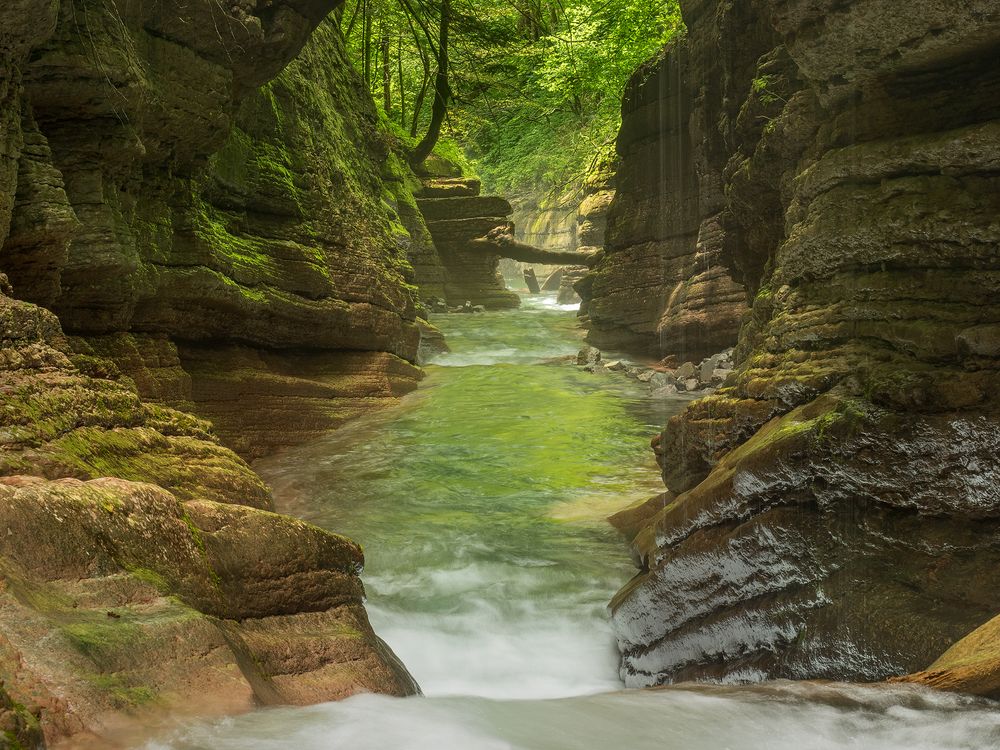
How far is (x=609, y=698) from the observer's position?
4.40m

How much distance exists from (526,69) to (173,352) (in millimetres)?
18908

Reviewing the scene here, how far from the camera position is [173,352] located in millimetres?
9211

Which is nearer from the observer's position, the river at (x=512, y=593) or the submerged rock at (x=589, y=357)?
the river at (x=512, y=593)

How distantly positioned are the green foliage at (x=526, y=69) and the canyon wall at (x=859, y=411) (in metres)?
10.0

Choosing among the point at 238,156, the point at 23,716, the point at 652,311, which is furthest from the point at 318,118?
the point at 23,716

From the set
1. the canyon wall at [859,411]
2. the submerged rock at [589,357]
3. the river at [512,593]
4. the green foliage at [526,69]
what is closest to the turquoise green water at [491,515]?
the river at [512,593]

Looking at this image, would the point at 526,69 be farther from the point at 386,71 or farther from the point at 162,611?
the point at 162,611

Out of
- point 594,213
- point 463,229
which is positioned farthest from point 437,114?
point 594,213

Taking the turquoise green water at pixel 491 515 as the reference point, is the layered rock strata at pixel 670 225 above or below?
above

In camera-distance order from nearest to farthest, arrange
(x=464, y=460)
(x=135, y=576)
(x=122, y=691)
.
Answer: (x=122, y=691), (x=135, y=576), (x=464, y=460)

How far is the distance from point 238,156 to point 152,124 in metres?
3.09

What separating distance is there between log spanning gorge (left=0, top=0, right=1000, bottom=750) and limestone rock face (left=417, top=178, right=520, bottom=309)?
15764 mm

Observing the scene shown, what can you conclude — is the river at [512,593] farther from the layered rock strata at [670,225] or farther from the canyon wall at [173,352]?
the layered rock strata at [670,225]

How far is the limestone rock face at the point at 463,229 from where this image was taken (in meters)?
28.1
